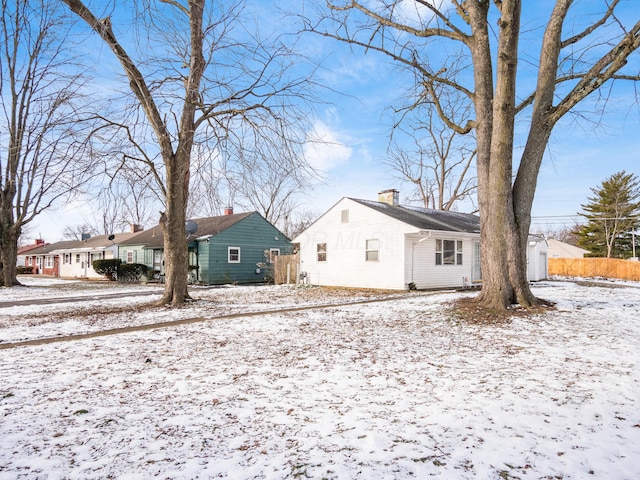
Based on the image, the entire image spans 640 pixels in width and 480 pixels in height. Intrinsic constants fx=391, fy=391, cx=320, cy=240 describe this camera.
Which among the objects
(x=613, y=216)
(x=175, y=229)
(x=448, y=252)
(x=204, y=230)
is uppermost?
(x=613, y=216)

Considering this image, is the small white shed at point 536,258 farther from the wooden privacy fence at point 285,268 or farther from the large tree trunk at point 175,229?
the large tree trunk at point 175,229

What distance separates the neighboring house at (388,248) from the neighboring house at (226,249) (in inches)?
169

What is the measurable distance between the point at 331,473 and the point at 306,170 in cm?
599

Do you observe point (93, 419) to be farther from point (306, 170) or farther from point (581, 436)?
point (306, 170)

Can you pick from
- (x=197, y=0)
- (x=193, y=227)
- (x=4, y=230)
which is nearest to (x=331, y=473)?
(x=197, y=0)

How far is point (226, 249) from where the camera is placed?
874 inches

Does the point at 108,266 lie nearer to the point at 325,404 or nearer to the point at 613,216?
the point at 325,404

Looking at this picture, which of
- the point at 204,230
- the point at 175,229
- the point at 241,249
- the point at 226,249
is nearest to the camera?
the point at 175,229

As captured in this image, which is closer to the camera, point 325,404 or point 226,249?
point 325,404

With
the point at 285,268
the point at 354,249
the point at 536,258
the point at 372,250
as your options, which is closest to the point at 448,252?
the point at 372,250

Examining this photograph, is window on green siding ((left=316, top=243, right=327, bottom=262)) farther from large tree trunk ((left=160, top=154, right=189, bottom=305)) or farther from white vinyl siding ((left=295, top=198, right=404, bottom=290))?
large tree trunk ((left=160, top=154, right=189, bottom=305))

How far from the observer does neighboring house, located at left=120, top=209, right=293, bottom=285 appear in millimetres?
21438

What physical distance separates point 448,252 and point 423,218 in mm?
1898

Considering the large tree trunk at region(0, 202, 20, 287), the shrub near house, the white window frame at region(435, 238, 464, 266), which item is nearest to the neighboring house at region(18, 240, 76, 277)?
the shrub near house
